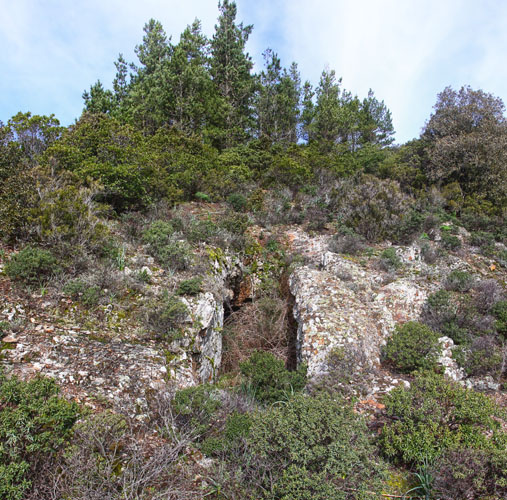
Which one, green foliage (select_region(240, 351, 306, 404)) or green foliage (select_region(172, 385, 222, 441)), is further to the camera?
green foliage (select_region(240, 351, 306, 404))

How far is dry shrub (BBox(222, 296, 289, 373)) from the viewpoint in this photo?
7.94 meters

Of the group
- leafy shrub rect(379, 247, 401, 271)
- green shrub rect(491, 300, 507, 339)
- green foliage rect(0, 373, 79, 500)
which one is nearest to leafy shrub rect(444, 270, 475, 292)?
green shrub rect(491, 300, 507, 339)

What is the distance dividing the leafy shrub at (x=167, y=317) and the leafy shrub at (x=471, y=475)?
4.23 metres

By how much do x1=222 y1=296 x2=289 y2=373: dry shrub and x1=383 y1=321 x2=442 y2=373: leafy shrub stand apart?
98.6 inches

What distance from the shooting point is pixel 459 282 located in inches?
342

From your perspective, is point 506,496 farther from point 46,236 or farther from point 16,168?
point 16,168

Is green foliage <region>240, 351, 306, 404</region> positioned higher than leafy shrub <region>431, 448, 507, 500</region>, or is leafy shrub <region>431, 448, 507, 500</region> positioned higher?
green foliage <region>240, 351, 306, 404</region>

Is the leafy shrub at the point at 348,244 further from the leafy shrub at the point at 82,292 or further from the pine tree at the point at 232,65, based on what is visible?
the pine tree at the point at 232,65

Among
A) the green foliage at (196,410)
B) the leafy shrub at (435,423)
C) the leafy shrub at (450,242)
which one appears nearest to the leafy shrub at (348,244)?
the leafy shrub at (450,242)

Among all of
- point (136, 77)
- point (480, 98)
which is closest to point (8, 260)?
point (480, 98)

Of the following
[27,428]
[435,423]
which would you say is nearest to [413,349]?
[435,423]

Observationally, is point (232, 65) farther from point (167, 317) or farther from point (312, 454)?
point (312, 454)

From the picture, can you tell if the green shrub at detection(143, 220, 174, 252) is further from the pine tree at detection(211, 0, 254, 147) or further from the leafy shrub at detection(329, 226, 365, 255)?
the pine tree at detection(211, 0, 254, 147)

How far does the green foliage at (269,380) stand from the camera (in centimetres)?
509
